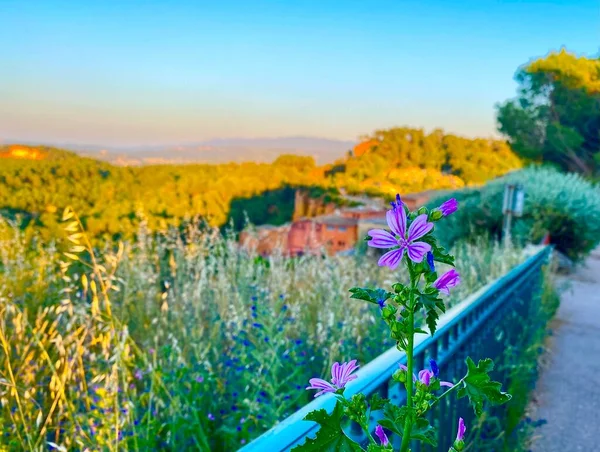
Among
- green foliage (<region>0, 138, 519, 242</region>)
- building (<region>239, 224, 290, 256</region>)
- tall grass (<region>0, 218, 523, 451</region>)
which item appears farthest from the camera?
green foliage (<region>0, 138, 519, 242</region>)

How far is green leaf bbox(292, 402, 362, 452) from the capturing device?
616mm

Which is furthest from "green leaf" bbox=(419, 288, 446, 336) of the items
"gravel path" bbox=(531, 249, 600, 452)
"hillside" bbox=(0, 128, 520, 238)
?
"hillside" bbox=(0, 128, 520, 238)

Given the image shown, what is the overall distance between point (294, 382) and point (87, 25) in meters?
23.7

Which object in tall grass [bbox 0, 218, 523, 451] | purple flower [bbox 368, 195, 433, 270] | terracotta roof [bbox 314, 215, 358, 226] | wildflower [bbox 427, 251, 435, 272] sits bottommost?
terracotta roof [bbox 314, 215, 358, 226]

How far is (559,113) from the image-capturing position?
66.8 feet

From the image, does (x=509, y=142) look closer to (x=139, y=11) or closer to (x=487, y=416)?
(x=139, y=11)

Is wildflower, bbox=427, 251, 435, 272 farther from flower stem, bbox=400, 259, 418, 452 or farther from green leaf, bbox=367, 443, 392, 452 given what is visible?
green leaf, bbox=367, 443, 392, 452

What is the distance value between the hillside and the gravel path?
708cm

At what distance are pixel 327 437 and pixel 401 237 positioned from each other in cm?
27

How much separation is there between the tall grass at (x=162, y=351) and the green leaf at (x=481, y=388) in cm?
125

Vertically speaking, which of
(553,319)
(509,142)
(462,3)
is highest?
(462,3)

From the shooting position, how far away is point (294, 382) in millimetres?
2373

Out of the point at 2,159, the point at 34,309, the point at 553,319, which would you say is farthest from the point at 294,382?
the point at 2,159

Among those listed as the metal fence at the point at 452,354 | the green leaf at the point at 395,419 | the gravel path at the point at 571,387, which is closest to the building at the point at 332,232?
the gravel path at the point at 571,387
